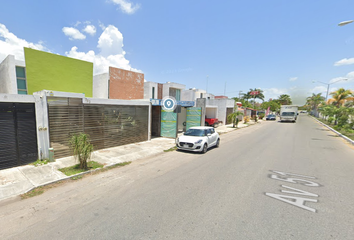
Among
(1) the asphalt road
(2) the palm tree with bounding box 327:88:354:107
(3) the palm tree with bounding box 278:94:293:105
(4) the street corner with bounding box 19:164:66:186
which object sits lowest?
(4) the street corner with bounding box 19:164:66:186

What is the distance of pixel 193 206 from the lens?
3.97 meters

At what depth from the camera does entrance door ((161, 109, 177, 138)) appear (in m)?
13.5

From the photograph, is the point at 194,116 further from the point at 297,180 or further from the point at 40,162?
the point at 40,162

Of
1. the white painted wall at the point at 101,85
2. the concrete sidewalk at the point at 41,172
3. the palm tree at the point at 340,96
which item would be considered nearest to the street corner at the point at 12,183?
the concrete sidewalk at the point at 41,172

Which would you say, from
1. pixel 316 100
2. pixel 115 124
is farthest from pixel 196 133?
pixel 316 100

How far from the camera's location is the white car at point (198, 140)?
358 inches

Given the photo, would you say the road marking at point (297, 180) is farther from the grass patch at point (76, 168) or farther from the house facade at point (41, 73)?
the house facade at point (41, 73)

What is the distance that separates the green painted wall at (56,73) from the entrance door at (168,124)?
646cm

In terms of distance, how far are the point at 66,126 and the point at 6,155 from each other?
233 cm

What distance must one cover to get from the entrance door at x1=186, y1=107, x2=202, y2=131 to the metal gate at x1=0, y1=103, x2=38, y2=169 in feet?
42.1

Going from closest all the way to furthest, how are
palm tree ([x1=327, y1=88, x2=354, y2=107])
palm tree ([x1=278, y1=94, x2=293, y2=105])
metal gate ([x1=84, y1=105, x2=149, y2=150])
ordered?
metal gate ([x1=84, y1=105, x2=149, y2=150]), palm tree ([x1=327, y1=88, x2=354, y2=107]), palm tree ([x1=278, y1=94, x2=293, y2=105])

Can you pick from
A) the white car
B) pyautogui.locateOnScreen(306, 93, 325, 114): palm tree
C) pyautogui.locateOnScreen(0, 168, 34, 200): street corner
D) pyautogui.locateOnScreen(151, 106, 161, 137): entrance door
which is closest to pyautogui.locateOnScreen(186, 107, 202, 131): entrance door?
pyautogui.locateOnScreen(151, 106, 161, 137): entrance door

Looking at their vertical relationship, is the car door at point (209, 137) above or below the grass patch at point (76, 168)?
above

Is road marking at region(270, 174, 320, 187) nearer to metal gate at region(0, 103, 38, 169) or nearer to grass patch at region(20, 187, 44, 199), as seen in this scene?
grass patch at region(20, 187, 44, 199)
